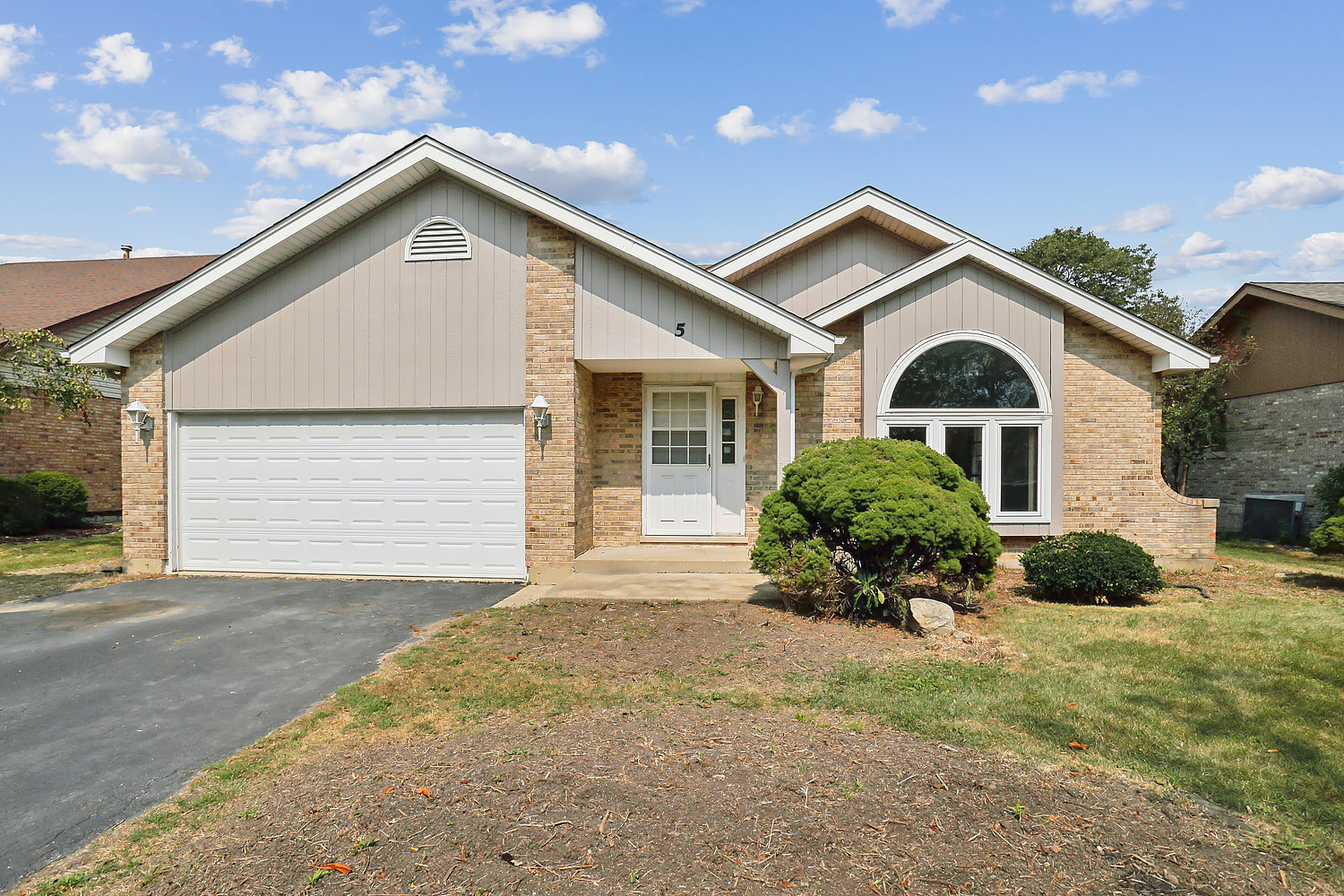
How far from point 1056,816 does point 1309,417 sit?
16.8 meters

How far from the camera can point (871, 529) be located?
6648 millimetres

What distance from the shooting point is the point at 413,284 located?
372 inches

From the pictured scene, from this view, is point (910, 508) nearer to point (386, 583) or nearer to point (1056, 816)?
point (1056, 816)

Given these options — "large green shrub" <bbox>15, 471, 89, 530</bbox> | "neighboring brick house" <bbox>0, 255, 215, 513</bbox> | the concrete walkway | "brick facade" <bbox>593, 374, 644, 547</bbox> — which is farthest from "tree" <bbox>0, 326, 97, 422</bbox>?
the concrete walkway

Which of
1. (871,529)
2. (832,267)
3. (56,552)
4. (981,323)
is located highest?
(832,267)

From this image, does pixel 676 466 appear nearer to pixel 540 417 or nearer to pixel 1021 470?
pixel 540 417

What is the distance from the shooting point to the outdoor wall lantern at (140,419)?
9.80m

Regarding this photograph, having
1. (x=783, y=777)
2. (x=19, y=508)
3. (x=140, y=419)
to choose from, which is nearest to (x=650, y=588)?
(x=783, y=777)

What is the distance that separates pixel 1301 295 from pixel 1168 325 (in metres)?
4.32

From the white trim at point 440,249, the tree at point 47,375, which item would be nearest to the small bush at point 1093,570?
the white trim at point 440,249

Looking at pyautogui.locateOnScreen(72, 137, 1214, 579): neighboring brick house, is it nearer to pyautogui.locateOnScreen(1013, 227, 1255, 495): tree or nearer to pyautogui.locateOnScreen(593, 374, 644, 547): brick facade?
pyautogui.locateOnScreen(593, 374, 644, 547): brick facade

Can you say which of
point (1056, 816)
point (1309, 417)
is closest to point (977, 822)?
point (1056, 816)

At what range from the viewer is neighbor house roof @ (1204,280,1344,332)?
46.7 ft

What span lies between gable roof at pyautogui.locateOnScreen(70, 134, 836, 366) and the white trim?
1.83 feet
